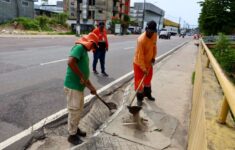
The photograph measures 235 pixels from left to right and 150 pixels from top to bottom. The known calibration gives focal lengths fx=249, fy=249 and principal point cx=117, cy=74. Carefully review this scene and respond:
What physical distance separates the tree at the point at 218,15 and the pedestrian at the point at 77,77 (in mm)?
12564

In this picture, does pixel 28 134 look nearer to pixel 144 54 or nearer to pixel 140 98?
pixel 140 98

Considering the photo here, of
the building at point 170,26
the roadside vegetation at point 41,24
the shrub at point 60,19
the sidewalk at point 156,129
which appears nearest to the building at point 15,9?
the roadside vegetation at point 41,24

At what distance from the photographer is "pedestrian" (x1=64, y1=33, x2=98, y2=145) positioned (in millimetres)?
3270

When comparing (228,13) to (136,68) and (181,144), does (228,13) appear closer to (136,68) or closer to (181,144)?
(136,68)

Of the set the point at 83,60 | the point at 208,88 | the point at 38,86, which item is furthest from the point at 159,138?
the point at 38,86

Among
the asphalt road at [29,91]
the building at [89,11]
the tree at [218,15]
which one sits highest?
the building at [89,11]

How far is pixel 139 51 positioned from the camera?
5.08 metres

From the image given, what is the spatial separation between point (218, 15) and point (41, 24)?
3006 centimetres

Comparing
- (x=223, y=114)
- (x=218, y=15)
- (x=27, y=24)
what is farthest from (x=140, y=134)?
(x=27, y=24)

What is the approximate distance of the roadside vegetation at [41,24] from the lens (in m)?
34.2

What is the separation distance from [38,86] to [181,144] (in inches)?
148

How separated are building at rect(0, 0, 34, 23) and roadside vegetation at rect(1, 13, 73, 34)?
4.61ft

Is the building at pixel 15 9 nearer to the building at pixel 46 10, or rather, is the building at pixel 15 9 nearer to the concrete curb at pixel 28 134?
the building at pixel 46 10

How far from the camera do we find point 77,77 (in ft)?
11.3
